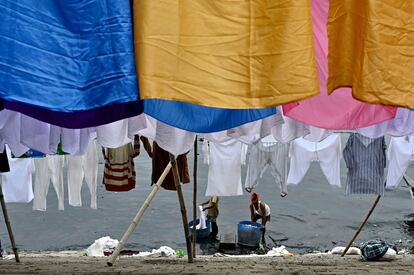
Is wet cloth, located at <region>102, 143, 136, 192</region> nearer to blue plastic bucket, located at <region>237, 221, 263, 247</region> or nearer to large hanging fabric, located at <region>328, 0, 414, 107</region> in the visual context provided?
large hanging fabric, located at <region>328, 0, 414, 107</region>

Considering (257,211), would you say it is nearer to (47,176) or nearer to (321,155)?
(321,155)

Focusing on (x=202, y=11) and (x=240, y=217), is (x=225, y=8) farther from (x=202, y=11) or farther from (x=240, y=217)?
(x=240, y=217)

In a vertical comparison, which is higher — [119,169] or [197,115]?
[197,115]

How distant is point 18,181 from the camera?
8.66m

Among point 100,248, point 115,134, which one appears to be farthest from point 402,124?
point 100,248

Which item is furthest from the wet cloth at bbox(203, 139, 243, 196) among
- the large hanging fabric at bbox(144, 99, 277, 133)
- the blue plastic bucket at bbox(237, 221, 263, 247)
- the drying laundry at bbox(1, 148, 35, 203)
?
the blue plastic bucket at bbox(237, 221, 263, 247)

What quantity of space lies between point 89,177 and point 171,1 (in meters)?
6.96

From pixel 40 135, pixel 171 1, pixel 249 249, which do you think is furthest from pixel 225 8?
pixel 249 249

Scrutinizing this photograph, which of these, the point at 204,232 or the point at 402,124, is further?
the point at 204,232

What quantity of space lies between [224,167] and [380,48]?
5218 mm

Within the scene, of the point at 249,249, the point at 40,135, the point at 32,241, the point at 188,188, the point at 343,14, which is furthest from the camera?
the point at 188,188

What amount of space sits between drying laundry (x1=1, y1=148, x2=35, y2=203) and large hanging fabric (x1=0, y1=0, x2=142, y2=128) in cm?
597

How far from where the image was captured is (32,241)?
1705 cm

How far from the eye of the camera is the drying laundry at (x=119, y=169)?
805cm
